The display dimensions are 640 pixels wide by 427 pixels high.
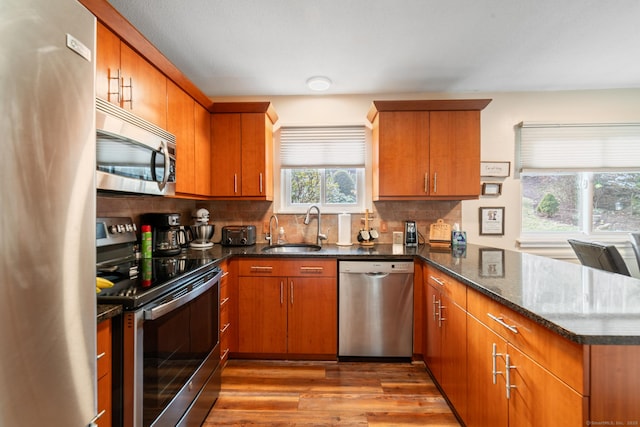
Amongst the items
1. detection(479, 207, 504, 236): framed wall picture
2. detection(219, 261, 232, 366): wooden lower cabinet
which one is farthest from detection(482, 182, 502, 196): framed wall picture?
detection(219, 261, 232, 366): wooden lower cabinet

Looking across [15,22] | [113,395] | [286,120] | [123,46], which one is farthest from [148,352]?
[286,120]

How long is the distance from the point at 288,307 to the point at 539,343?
1.75 meters

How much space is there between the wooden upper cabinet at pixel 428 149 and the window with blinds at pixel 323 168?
41 cm

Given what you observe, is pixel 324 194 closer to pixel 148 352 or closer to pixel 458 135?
pixel 458 135

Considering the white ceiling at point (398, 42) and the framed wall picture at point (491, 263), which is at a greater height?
the white ceiling at point (398, 42)

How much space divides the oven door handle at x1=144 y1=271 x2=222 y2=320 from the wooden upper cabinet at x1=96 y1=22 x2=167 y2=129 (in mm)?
1057

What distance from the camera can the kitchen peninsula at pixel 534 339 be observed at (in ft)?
2.62

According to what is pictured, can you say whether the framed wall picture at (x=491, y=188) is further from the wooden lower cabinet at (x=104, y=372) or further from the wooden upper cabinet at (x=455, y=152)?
the wooden lower cabinet at (x=104, y=372)

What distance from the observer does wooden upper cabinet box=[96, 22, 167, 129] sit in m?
1.41

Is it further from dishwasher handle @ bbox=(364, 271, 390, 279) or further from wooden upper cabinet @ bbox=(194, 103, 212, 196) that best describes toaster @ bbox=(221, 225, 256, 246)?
dishwasher handle @ bbox=(364, 271, 390, 279)

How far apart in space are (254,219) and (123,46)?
1.77 m

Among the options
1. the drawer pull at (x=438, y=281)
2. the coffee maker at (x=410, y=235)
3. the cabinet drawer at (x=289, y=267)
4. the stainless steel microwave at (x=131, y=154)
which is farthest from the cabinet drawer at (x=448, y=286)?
the stainless steel microwave at (x=131, y=154)

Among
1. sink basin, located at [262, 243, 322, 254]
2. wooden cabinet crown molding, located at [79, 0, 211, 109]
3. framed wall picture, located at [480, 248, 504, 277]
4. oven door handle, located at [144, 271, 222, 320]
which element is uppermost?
wooden cabinet crown molding, located at [79, 0, 211, 109]

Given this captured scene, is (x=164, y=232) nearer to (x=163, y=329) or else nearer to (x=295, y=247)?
(x=163, y=329)
